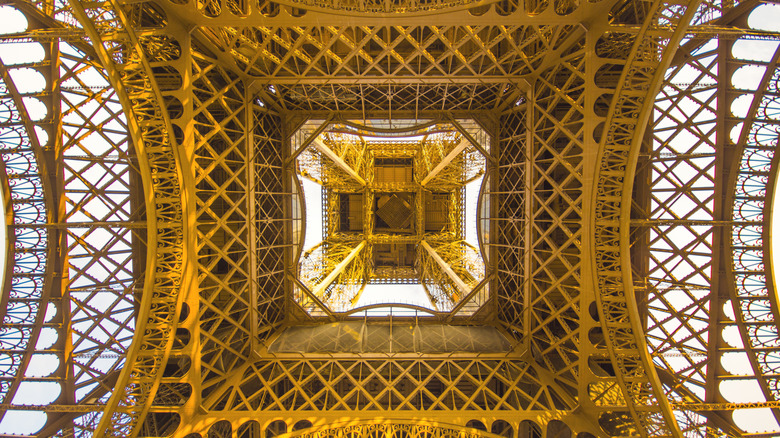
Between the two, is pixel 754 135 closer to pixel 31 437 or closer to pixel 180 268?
pixel 180 268

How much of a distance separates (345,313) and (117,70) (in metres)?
11.4

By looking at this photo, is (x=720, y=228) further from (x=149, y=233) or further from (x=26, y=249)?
(x=26, y=249)

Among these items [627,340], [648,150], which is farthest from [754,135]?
[627,340]

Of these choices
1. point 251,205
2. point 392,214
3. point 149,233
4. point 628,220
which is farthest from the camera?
point 392,214

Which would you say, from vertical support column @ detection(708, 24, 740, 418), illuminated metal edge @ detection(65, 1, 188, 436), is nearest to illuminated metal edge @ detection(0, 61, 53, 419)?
illuminated metal edge @ detection(65, 1, 188, 436)

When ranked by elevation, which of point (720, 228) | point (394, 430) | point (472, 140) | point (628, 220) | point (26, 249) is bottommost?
point (394, 430)

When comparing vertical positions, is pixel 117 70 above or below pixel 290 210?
above

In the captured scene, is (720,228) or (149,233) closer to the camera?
(149,233)

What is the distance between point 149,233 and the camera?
28.5 feet

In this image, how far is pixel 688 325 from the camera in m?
9.91

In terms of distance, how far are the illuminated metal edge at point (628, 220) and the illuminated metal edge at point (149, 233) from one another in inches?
450

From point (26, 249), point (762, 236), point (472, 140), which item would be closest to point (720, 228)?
point (762, 236)

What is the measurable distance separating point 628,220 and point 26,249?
17.0 meters

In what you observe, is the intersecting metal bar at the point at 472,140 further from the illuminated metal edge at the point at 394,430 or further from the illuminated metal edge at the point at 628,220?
the illuminated metal edge at the point at 394,430
